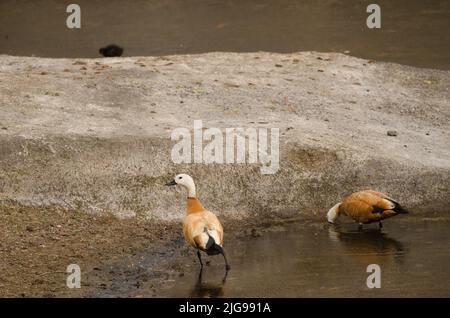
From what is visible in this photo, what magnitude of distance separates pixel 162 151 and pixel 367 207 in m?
2.58

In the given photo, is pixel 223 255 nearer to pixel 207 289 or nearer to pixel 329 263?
pixel 207 289

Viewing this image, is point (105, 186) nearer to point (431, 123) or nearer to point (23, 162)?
point (23, 162)

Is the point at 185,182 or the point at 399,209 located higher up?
the point at 185,182

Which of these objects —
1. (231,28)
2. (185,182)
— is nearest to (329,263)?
(185,182)

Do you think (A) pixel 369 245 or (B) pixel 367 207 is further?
(B) pixel 367 207

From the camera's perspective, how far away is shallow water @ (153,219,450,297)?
929 cm

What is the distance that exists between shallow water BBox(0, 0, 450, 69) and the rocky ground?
11.1 feet

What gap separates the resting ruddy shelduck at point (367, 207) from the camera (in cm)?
1116

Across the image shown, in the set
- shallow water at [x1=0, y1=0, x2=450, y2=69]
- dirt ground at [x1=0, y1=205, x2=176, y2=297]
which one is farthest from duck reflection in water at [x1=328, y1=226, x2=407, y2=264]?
shallow water at [x1=0, y1=0, x2=450, y2=69]

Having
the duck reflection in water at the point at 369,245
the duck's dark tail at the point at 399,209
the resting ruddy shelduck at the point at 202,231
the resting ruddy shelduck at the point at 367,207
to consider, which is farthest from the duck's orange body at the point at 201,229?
the duck's dark tail at the point at 399,209

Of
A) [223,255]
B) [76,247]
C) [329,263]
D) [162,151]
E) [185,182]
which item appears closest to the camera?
[223,255]

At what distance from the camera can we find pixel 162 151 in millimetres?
12336

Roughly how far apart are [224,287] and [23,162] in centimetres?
361
